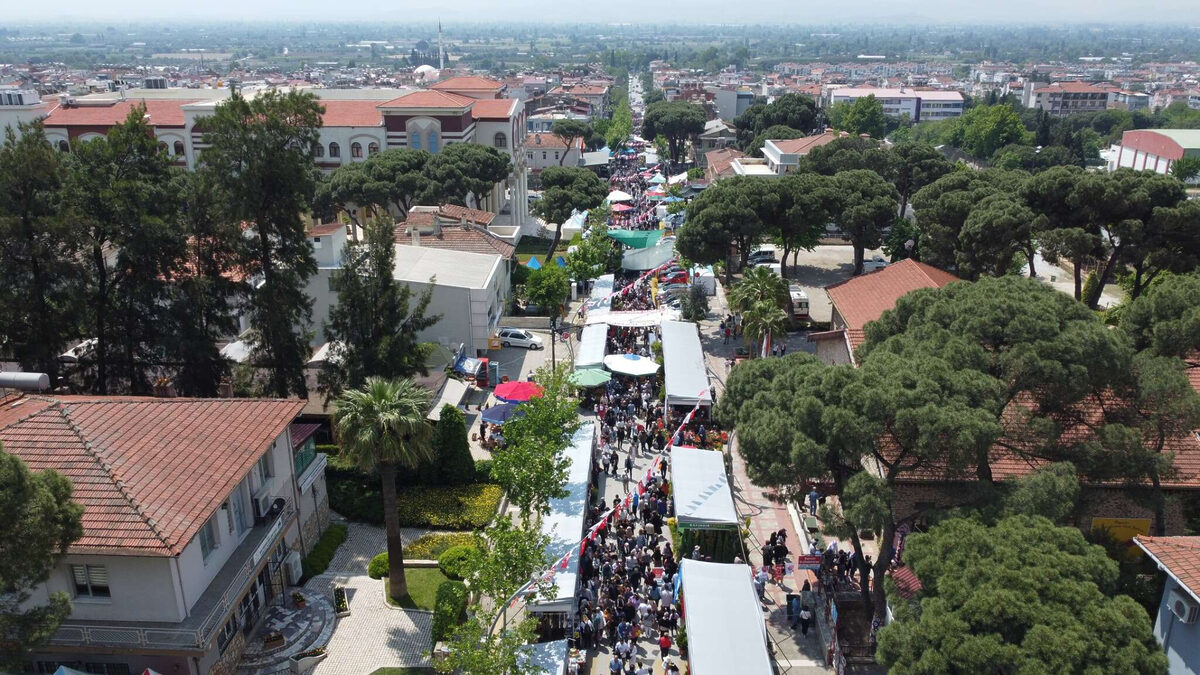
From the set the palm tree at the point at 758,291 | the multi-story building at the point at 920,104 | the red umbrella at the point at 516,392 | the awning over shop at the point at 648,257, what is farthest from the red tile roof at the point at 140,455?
the multi-story building at the point at 920,104

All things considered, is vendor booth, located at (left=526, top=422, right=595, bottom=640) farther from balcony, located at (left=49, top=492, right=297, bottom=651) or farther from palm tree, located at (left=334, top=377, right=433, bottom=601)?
balcony, located at (left=49, top=492, right=297, bottom=651)

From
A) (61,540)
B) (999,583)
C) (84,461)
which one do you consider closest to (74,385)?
(84,461)

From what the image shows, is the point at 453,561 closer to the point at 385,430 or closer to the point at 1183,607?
the point at 385,430

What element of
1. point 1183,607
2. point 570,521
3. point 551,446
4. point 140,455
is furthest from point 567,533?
point 1183,607

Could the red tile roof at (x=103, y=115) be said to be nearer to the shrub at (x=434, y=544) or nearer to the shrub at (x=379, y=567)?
the shrub at (x=434, y=544)

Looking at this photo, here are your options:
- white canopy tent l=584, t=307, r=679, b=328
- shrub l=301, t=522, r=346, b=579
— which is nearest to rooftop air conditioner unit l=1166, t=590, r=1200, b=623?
shrub l=301, t=522, r=346, b=579

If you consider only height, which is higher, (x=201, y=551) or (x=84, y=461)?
(x=84, y=461)

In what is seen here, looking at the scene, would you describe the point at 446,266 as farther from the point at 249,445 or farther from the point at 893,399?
the point at 893,399
